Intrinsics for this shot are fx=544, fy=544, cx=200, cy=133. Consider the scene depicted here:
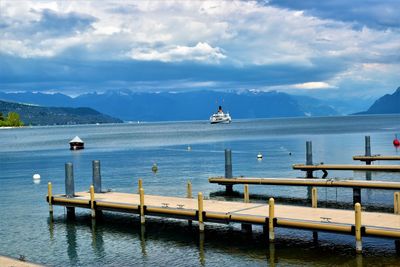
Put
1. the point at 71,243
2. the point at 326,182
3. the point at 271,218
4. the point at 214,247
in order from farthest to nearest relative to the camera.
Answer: the point at 326,182 < the point at 71,243 < the point at 214,247 < the point at 271,218

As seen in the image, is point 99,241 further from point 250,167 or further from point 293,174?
point 250,167

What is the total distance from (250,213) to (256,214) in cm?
46

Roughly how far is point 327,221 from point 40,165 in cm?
6510

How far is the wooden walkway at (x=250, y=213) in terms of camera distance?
82.6ft

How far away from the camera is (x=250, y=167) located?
228 ft

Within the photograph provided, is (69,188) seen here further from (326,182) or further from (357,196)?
(357,196)

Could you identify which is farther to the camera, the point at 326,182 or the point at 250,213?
the point at 326,182

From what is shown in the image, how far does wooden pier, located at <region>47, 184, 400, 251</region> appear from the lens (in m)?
24.8

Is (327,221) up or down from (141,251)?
up

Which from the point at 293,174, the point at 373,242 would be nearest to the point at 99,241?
the point at 373,242

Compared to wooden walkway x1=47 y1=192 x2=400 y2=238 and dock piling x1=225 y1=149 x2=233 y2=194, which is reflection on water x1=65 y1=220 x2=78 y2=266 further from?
dock piling x1=225 y1=149 x2=233 y2=194

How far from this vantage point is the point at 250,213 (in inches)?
1154

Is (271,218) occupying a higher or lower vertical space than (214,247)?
higher

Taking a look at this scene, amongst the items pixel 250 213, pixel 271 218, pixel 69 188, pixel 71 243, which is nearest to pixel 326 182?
pixel 250 213
